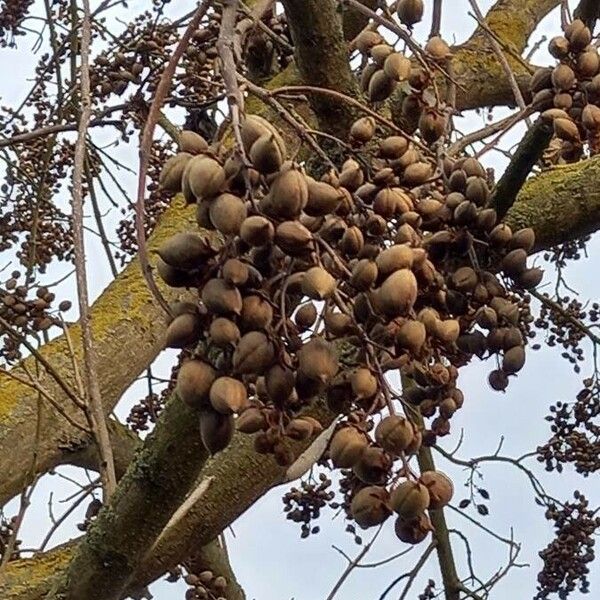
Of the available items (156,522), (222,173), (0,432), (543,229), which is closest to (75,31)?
(0,432)

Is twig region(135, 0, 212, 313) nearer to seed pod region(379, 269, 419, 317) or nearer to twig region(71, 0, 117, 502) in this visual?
seed pod region(379, 269, 419, 317)

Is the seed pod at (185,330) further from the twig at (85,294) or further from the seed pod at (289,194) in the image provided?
the twig at (85,294)

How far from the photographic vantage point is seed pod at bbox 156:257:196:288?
0.62 metres

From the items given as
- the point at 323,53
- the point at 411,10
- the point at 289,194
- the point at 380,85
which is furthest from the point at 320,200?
the point at 323,53

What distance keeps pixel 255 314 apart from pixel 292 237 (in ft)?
0.15

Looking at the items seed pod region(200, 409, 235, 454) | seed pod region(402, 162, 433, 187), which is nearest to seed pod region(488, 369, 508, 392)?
seed pod region(402, 162, 433, 187)

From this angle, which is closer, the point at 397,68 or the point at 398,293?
the point at 398,293

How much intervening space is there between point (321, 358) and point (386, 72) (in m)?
0.30

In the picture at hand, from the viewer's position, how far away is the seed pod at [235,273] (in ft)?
1.92

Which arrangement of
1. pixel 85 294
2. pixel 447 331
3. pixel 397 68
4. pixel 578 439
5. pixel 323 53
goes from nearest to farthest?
1. pixel 447 331
2. pixel 397 68
3. pixel 85 294
4. pixel 323 53
5. pixel 578 439

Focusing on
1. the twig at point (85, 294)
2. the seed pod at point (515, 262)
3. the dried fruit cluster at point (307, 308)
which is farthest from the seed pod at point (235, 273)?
the twig at point (85, 294)

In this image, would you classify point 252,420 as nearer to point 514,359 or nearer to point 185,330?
point 185,330

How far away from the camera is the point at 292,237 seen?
0.59 metres

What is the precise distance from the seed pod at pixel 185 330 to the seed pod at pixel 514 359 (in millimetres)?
254
